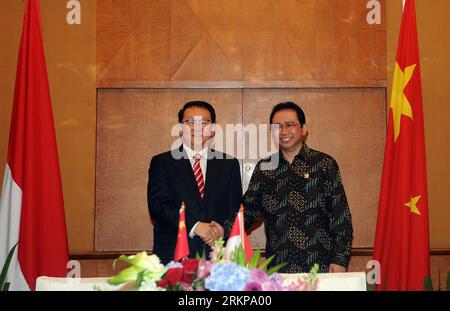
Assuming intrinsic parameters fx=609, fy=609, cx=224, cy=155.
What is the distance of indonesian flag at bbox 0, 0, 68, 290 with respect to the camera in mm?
3254

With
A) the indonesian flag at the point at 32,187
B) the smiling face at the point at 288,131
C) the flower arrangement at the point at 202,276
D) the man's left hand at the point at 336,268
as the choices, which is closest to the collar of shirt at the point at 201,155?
the smiling face at the point at 288,131

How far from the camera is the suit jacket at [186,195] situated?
3150mm

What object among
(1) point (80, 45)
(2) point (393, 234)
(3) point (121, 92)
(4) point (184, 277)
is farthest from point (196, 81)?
(4) point (184, 277)

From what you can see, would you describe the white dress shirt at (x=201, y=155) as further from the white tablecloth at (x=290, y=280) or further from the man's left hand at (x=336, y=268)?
the white tablecloth at (x=290, y=280)

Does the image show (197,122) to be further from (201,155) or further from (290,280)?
(290,280)

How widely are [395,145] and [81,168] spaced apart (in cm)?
217

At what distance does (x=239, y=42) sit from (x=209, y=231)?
1.78 metres

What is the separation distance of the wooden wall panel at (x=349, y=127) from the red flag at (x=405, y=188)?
869mm

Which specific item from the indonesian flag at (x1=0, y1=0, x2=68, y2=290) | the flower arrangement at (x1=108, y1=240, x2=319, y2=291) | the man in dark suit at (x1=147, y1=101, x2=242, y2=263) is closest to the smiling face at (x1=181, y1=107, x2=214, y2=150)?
the man in dark suit at (x1=147, y1=101, x2=242, y2=263)

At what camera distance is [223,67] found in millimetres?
4340

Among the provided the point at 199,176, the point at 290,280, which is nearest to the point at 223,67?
the point at 199,176

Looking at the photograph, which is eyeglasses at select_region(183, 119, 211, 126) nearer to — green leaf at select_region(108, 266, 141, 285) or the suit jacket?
the suit jacket

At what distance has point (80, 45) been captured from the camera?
14.2ft
